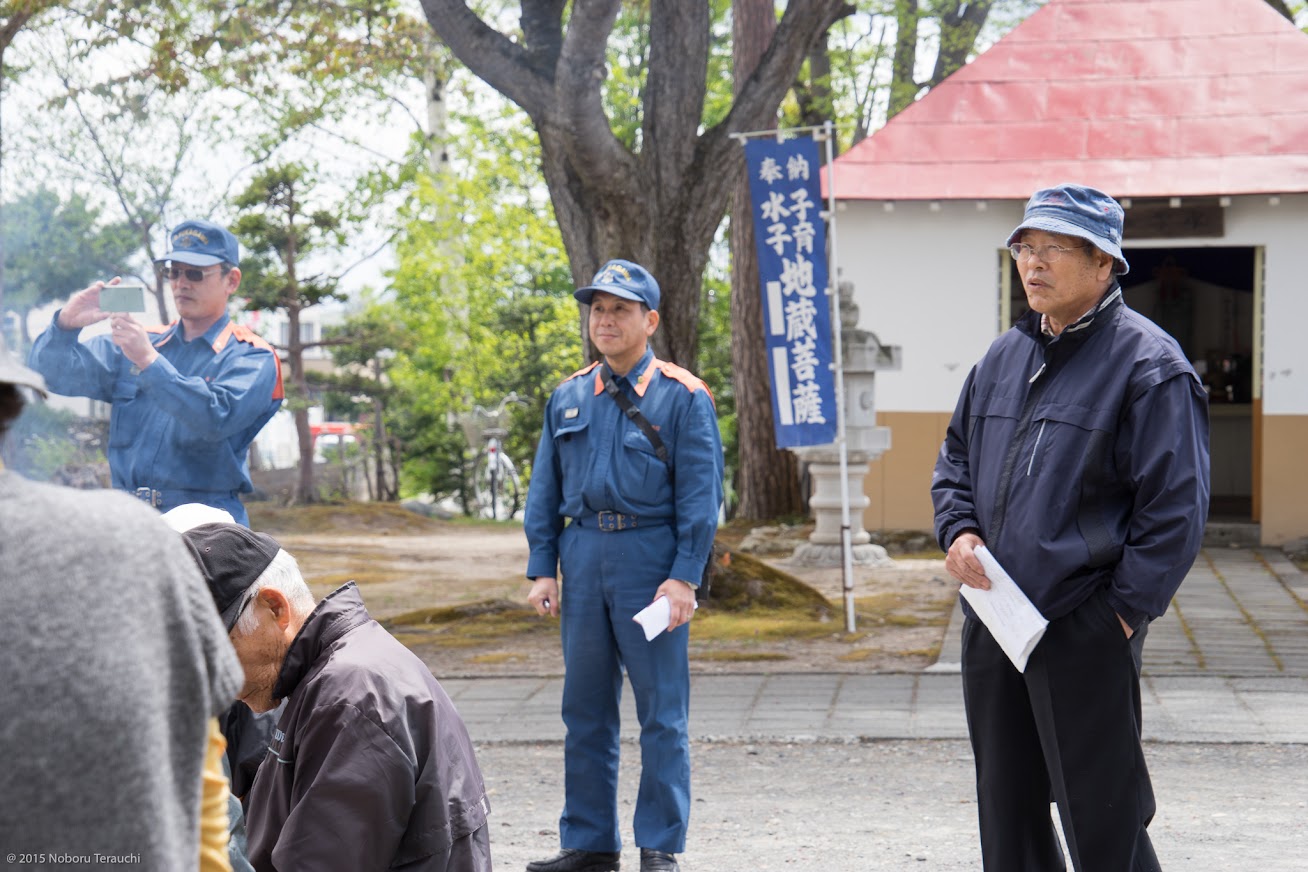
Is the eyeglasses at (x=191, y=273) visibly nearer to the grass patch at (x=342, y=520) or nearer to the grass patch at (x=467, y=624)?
the grass patch at (x=467, y=624)

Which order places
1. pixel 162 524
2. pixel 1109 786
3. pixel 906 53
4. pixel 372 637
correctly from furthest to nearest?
pixel 906 53, pixel 1109 786, pixel 372 637, pixel 162 524

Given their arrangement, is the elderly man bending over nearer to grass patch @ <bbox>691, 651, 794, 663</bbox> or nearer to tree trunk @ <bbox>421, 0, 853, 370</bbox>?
grass patch @ <bbox>691, 651, 794, 663</bbox>

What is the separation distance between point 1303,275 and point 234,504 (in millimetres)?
10382

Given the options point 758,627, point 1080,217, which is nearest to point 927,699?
point 758,627

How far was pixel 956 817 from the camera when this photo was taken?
17.5 ft

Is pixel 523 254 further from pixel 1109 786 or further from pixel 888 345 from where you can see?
pixel 1109 786

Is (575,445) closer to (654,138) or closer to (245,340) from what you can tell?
(245,340)

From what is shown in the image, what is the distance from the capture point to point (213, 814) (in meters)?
1.93

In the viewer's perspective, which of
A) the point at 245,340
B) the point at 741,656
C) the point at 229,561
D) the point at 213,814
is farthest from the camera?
the point at 741,656

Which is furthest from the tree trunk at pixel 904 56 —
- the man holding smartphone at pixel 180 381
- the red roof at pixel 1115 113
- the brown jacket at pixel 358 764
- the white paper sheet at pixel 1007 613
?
the brown jacket at pixel 358 764

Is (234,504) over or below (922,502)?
over

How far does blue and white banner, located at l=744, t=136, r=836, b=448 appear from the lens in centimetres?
928

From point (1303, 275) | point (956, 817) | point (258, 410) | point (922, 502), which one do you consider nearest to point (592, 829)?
point (956, 817)

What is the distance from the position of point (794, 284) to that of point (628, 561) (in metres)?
5.01
